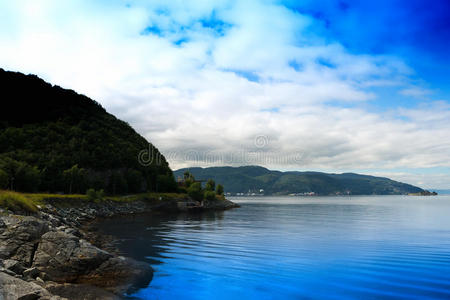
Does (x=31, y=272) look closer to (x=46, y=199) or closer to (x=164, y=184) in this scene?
Result: (x=46, y=199)

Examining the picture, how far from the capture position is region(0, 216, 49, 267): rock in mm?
19436

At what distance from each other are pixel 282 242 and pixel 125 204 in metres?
80.4

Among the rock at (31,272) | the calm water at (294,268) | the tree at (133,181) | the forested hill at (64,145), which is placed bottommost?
the calm water at (294,268)

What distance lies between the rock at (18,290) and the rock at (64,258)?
5.26 metres

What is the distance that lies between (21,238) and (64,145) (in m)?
129

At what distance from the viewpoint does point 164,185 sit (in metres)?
156

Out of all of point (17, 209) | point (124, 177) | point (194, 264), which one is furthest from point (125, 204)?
point (194, 264)

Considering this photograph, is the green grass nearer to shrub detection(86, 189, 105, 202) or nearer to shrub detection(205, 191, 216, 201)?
shrub detection(86, 189, 105, 202)

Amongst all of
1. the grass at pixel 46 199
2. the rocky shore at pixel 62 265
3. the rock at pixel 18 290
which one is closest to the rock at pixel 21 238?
the rocky shore at pixel 62 265

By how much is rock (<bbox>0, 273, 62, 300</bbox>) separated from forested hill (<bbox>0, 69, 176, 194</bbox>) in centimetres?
8408

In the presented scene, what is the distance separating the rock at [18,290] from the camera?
1254cm

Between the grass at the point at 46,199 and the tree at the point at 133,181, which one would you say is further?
the tree at the point at 133,181

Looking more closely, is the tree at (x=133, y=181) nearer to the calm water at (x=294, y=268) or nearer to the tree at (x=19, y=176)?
the tree at (x=19, y=176)

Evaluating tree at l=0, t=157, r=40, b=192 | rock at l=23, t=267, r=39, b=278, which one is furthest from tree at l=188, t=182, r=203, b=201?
rock at l=23, t=267, r=39, b=278
